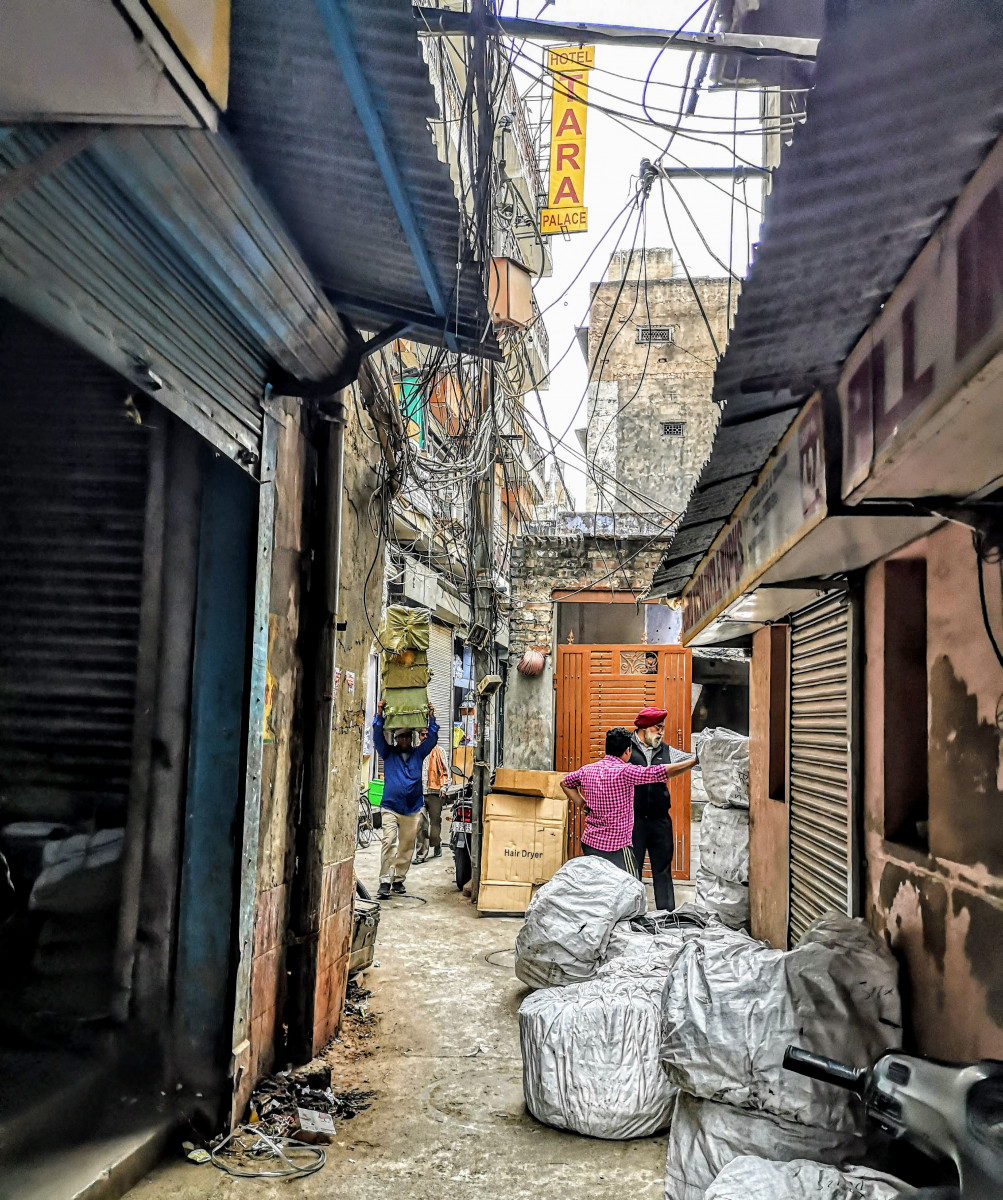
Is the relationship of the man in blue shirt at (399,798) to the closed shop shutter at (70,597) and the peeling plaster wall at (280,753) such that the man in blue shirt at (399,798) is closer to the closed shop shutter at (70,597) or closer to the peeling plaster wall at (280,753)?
the peeling plaster wall at (280,753)

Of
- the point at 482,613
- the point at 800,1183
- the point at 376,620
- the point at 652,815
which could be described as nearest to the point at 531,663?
the point at 482,613

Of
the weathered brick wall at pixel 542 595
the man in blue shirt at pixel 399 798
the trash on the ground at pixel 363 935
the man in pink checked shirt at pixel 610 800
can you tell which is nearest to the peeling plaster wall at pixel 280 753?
the trash on the ground at pixel 363 935

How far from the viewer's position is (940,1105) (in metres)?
2.01

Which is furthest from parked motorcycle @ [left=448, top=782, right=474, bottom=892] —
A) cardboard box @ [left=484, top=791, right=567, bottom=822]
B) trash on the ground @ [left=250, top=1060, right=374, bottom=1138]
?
trash on the ground @ [left=250, top=1060, right=374, bottom=1138]

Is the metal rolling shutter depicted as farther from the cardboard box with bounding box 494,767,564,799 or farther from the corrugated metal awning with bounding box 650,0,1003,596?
the cardboard box with bounding box 494,767,564,799

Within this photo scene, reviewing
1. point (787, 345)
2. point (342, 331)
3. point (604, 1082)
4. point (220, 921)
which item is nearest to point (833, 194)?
point (787, 345)

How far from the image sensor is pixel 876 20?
4.94 feet

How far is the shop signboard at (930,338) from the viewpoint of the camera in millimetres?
1614

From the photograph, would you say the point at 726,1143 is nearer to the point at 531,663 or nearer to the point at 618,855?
the point at 618,855

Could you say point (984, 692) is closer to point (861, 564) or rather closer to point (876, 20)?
point (861, 564)

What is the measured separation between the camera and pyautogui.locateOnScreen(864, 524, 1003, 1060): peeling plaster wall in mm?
2701

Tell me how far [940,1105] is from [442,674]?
620 inches

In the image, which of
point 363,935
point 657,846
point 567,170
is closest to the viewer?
point 363,935

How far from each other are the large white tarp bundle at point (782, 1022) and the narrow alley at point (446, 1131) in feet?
2.68
